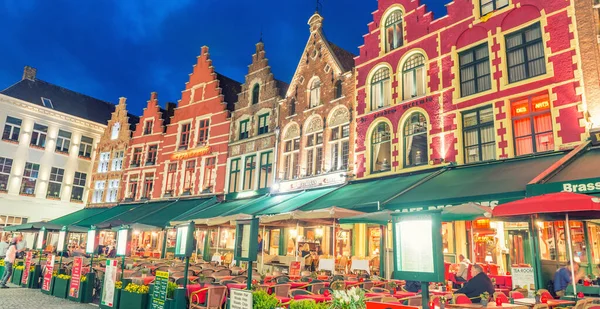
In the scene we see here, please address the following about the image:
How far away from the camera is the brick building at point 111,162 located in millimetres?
31359

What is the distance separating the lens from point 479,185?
11.5 m

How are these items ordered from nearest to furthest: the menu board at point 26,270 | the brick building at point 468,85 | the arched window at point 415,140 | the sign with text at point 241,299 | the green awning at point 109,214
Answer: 1. the sign with text at point 241,299
2. the brick building at point 468,85
3. the menu board at point 26,270
4. the arched window at point 415,140
5. the green awning at point 109,214

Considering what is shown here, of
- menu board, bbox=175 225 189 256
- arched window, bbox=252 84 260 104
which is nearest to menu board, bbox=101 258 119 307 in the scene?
menu board, bbox=175 225 189 256

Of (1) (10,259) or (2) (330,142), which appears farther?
(2) (330,142)

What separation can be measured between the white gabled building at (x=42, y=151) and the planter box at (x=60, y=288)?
21.5m

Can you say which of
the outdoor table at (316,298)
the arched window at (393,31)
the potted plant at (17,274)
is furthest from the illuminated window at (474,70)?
the potted plant at (17,274)

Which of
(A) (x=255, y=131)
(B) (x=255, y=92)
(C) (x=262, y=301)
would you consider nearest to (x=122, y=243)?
(C) (x=262, y=301)

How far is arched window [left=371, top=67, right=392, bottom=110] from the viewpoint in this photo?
56.0ft

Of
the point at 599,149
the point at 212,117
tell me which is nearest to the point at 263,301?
the point at 599,149

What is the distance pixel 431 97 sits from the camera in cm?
1516

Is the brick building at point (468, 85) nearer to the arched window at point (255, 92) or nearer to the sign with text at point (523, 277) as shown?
the sign with text at point (523, 277)

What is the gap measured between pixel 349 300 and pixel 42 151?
3417 cm

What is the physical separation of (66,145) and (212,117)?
1614 centimetres

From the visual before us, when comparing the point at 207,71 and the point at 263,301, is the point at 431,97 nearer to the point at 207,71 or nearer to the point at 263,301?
the point at 263,301
